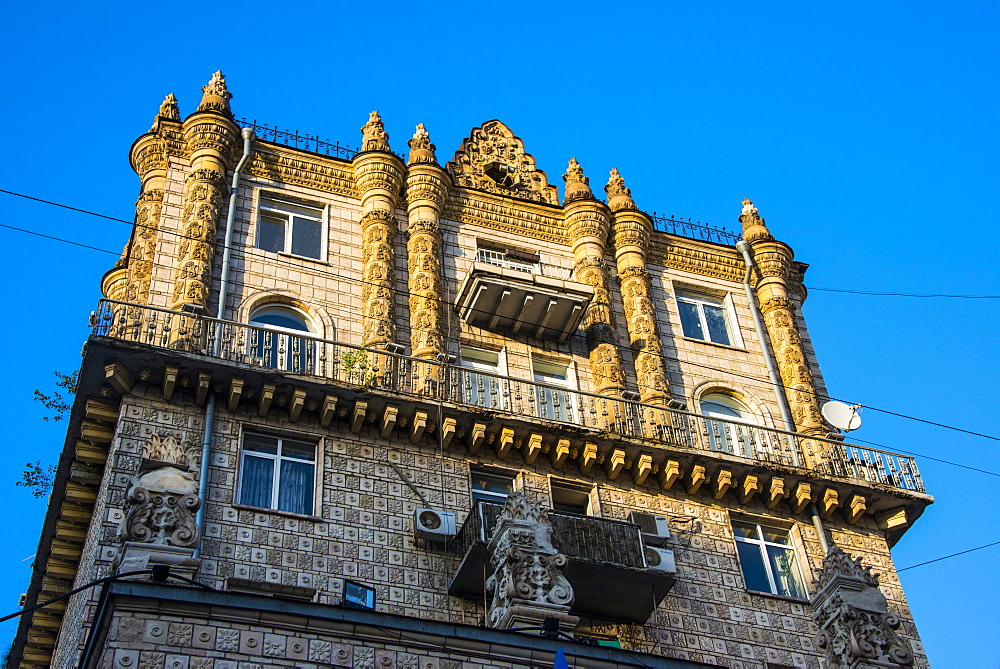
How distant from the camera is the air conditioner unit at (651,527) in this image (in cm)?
2181

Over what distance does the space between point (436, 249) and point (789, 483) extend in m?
8.38

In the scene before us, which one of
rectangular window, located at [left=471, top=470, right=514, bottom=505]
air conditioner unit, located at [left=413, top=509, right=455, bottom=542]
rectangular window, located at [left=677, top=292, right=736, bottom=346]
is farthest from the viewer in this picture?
rectangular window, located at [left=677, top=292, right=736, bottom=346]

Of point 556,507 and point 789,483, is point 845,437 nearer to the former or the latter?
point 789,483

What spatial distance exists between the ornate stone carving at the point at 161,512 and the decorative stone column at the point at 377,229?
26.4ft

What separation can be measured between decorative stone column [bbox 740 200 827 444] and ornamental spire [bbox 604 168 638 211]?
298 centimetres

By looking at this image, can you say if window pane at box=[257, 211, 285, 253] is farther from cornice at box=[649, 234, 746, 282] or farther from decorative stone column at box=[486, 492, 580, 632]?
decorative stone column at box=[486, 492, 580, 632]

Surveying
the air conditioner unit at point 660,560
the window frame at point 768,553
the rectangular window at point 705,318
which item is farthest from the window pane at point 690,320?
the air conditioner unit at point 660,560

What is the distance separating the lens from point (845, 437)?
2566 cm

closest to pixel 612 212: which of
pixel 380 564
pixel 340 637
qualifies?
pixel 380 564

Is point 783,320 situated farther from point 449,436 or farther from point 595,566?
point 595,566

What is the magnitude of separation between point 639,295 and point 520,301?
10.6 ft

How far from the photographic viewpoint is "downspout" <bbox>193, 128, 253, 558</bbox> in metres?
19.7

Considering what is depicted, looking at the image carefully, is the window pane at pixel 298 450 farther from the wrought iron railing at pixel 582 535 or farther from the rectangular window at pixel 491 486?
the wrought iron railing at pixel 582 535

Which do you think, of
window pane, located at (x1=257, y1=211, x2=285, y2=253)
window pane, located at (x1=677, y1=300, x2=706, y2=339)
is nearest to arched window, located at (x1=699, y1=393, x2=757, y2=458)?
window pane, located at (x1=677, y1=300, x2=706, y2=339)
